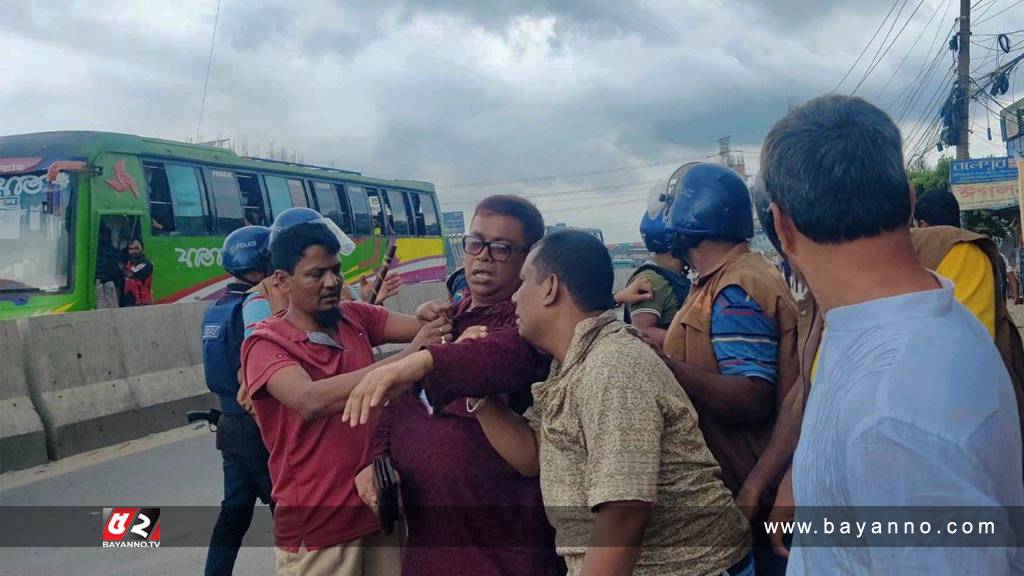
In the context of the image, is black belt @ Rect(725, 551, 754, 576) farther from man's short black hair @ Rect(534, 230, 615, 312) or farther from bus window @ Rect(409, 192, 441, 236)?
bus window @ Rect(409, 192, 441, 236)

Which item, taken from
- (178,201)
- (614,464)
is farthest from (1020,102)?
(614,464)

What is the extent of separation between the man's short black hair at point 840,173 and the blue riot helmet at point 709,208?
3.50 ft

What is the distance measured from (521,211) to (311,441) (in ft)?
3.21

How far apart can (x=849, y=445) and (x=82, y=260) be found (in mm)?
11576

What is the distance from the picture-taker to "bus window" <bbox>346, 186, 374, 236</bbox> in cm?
1665

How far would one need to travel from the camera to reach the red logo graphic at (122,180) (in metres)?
11.1

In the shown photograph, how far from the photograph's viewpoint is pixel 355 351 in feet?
8.59

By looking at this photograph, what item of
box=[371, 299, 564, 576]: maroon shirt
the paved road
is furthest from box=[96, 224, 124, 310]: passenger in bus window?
box=[371, 299, 564, 576]: maroon shirt

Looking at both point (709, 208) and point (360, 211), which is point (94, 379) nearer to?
point (709, 208)

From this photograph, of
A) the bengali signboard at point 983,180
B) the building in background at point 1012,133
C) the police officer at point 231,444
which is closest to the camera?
the police officer at point 231,444

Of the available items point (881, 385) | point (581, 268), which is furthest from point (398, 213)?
point (881, 385)

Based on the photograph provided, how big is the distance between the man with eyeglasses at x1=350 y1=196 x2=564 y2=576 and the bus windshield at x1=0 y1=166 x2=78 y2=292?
404 inches

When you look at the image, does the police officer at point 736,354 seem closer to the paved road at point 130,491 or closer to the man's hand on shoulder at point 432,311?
the man's hand on shoulder at point 432,311

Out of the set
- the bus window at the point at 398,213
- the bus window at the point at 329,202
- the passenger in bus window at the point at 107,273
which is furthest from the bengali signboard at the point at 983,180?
the passenger in bus window at the point at 107,273
